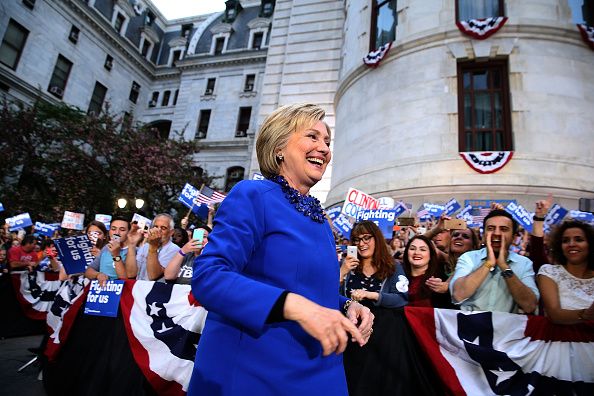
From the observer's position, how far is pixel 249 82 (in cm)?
3322

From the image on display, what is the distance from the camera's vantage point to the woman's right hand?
1.06 metres

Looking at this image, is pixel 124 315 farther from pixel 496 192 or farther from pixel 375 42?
pixel 375 42

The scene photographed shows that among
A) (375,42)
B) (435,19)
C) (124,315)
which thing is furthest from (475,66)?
(124,315)

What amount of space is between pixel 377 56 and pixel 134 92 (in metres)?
30.1

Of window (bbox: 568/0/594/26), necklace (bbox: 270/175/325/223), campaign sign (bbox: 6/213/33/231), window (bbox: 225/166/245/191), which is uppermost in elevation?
window (bbox: 568/0/594/26)

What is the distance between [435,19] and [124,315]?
553 inches

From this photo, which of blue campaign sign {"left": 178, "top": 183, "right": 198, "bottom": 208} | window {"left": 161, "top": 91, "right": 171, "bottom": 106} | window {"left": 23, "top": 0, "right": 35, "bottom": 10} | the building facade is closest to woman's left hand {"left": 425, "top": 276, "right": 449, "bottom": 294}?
blue campaign sign {"left": 178, "top": 183, "right": 198, "bottom": 208}

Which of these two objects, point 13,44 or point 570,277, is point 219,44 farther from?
point 570,277

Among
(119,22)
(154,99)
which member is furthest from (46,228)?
(119,22)

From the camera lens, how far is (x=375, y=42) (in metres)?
15.3

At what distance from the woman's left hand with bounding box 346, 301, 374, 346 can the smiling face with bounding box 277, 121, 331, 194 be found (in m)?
0.57

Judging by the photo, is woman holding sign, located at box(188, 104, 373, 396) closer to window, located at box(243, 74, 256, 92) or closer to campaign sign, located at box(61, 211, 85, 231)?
campaign sign, located at box(61, 211, 85, 231)

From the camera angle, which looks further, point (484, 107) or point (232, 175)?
point (232, 175)

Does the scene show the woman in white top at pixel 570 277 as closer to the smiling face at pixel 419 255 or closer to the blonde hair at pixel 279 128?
the smiling face at pixel 419 255
